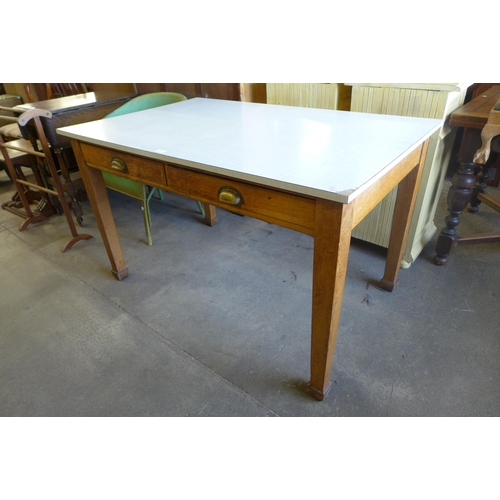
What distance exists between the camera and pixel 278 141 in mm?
1252

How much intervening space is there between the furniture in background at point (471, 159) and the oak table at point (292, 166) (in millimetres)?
293

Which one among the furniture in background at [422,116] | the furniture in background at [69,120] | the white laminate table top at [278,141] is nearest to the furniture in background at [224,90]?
the furniture in background at [69,120]

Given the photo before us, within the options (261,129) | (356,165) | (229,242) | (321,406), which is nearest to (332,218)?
(356,165)

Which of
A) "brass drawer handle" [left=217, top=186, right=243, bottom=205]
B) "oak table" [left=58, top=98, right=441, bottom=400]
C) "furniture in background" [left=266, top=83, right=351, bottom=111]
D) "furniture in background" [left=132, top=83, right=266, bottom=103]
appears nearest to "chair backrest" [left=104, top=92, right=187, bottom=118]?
"furniture in background" [left=132, top=83, right=266, bottom=103]

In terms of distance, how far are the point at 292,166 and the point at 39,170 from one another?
2235 millimetres

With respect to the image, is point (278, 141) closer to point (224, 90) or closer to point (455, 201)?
point (455, 201)

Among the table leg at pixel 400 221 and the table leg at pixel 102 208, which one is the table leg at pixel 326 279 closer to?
the table leg at pixel 400 221

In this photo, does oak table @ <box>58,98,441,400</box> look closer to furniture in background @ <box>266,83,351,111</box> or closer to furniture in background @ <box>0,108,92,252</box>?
furniture in background @ <box>266,83,351,111</box>

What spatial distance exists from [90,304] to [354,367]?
130 centimetres

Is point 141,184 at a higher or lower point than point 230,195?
lower

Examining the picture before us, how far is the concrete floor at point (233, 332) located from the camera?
1334 millimetres

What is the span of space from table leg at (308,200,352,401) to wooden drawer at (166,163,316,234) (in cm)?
5

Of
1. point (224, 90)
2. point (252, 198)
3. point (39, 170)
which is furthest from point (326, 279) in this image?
point (39, 170)

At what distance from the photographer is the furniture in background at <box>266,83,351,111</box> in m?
1.78
